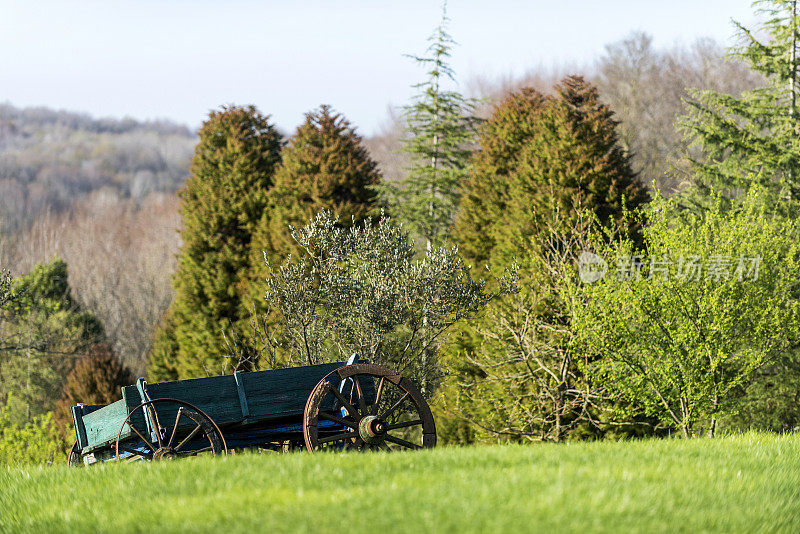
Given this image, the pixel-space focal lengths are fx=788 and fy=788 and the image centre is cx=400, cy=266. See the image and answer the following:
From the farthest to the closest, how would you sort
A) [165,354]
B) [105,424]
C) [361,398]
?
1. [165,354]
2. [105,424]
3. [361,398]

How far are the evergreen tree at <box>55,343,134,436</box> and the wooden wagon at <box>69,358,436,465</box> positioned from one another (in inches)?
785

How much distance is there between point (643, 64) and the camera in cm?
4409

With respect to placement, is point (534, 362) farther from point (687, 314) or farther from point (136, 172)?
point (136, 172)

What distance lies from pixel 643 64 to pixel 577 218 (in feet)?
97.7

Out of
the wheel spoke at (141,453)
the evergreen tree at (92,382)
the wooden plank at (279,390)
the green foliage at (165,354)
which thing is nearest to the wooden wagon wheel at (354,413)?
the wooden plank at (279,390)

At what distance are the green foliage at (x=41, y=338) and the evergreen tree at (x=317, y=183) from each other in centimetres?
1186

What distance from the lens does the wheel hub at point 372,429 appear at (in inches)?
330

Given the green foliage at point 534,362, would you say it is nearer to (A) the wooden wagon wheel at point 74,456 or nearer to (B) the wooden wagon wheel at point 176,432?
(A) the wooden wagon wheel at point 74,456

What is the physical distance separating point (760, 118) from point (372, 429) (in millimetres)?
17068

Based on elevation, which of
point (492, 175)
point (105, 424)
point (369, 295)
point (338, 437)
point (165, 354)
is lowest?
point (165, 354)

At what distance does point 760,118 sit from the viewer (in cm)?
2105

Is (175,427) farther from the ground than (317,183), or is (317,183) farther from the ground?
(317,183)

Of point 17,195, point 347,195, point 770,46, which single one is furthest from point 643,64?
A: point 17,195

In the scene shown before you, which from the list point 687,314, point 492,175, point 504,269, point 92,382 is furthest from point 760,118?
point 92,382
